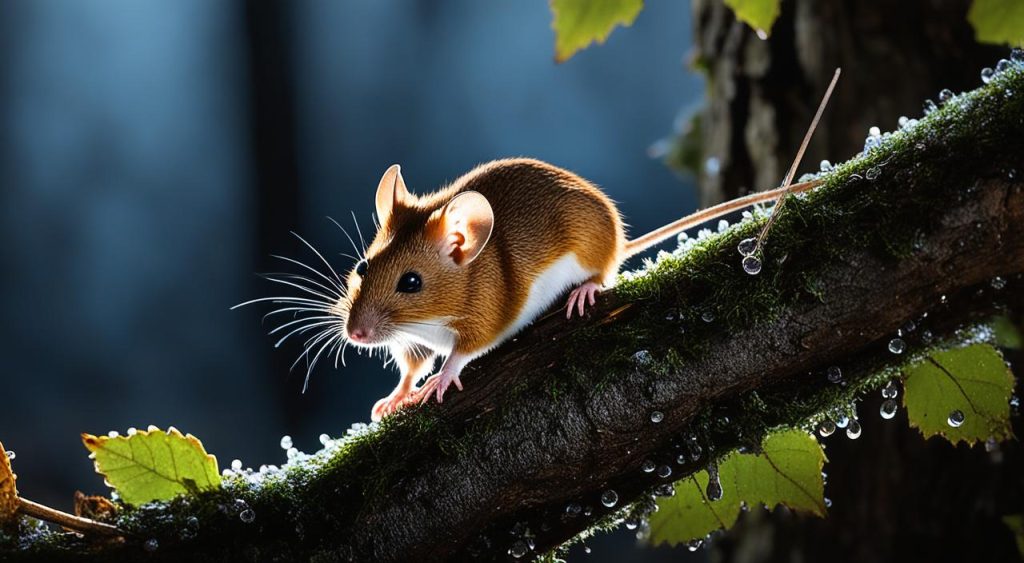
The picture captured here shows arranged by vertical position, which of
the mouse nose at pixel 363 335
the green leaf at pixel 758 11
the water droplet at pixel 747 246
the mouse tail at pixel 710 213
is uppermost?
the mouse nose at pixel 363 335

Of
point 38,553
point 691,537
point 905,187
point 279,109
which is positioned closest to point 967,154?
point 905,187

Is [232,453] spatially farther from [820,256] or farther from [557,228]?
[820,256]

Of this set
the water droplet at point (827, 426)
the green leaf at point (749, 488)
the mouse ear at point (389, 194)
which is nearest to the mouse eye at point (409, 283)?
the mouse ear at point (389, 194)

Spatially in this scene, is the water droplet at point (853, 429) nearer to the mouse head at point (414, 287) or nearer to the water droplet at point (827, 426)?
the water droplet at point (827, 426)

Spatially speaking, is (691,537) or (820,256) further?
(691,537)

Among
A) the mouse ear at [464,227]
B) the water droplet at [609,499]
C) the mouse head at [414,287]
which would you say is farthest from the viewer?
the mouse head at [414,287]

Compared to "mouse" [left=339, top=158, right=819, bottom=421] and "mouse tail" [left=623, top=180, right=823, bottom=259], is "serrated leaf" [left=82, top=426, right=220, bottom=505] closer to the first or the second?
"mouse" [left=339, top=158, right=819, bottom=421]
